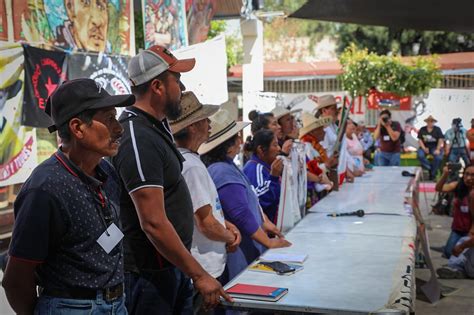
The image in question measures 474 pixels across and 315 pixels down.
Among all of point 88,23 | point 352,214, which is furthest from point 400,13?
point 88,23

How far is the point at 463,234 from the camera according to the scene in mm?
6855

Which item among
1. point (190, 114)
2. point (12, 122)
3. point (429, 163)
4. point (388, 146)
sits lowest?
point (429, 163)

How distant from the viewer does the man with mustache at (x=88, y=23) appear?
5.29 m

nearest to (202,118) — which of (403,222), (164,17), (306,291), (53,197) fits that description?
(306,291)

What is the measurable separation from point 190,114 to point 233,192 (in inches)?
23.3

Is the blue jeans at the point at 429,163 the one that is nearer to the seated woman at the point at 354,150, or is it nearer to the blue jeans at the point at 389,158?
the blue jeans at the point at 389,158

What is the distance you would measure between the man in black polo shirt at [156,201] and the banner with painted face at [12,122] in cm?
191

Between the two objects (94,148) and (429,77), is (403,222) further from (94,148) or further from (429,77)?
(429,77)

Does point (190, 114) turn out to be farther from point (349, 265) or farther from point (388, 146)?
point (388, 146)

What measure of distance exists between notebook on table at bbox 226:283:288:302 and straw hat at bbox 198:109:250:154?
3.59ft

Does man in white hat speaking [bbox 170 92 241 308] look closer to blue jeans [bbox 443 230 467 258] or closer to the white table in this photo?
the white table

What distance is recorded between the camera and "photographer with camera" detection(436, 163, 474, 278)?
641 centimetres

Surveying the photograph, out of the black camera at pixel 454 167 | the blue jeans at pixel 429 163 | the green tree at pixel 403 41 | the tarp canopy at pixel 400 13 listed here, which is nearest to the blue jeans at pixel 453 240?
the black camera at pixel 454 167

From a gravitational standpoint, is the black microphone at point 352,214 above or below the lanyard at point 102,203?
below
